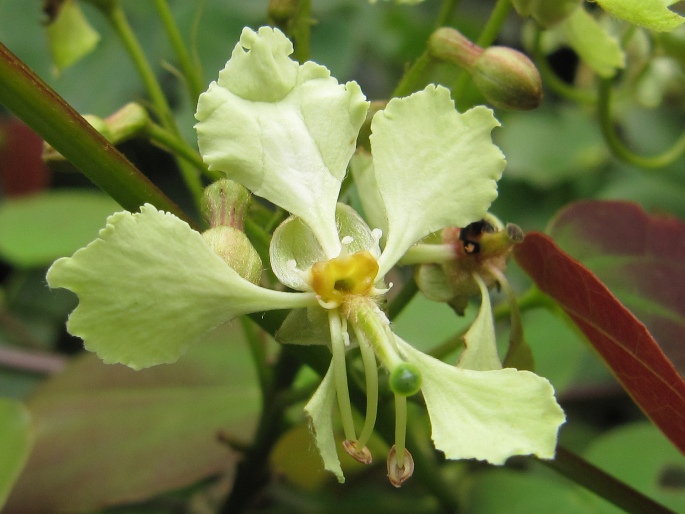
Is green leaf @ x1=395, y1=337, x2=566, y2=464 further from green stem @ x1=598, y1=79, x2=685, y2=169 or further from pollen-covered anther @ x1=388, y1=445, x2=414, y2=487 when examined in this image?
green stem @ x1=598, y1=79, x2=685, y2=169

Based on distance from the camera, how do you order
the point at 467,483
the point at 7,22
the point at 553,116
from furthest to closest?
the point at 553,116 < the point at 7,22 < the point at 467,483

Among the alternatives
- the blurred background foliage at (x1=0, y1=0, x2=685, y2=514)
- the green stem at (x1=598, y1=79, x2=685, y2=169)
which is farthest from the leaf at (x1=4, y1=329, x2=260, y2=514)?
the green stem at (x1=598, y1=79, x2=685, y2=169)

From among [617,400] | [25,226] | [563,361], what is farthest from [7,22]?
[617,400]

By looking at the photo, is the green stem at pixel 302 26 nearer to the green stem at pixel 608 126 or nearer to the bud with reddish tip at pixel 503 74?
the bud with reddish tip at pixel 503 74

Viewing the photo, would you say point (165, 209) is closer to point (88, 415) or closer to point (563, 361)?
point (88, 415)

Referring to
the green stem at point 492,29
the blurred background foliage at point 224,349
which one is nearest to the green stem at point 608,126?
the blurred background foliage at point 224,349

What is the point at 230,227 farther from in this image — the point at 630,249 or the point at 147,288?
the point at 630,249

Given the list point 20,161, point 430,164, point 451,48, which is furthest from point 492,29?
point 20,161
